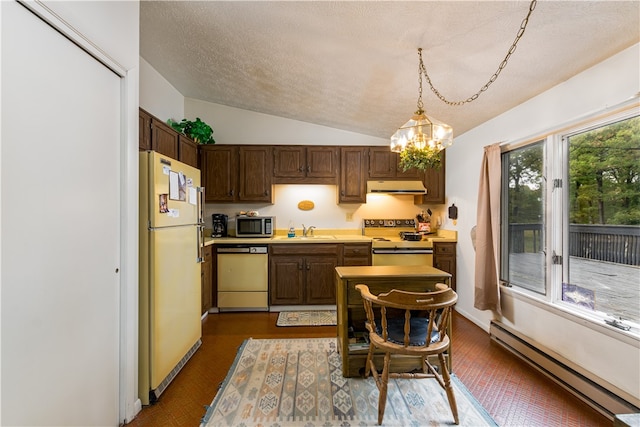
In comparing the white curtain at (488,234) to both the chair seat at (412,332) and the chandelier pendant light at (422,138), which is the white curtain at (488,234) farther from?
the chair seat at (412,332)

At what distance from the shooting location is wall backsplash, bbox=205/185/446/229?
4355 millimetres

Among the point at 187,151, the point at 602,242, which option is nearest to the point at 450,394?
the point at 602,242

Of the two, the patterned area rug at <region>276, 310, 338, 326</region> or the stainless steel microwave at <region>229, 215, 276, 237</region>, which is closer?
the patterned area rug at <region>276, 310, 338, 326</region>

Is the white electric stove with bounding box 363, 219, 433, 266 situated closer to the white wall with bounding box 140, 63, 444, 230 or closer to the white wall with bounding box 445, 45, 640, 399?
the white wall with bounding box 445, 45, 640, 399

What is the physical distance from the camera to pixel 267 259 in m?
3.75

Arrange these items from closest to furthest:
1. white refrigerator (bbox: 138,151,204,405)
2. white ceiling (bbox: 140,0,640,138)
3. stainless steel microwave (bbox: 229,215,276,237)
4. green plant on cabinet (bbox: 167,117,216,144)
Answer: white ceiling (bbox: 140,0,640,138) < white refrigerator (bbox: 138,151,204,405) < green plant on cabinet (bbox: 167,117,216,144) < stainless steel microwave (bbox: 229,215,276,237)

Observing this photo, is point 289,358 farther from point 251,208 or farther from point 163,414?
point 251,208

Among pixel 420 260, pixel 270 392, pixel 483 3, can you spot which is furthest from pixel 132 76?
pixel 420 260

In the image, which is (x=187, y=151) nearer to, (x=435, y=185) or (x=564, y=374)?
(x=435, y=185)

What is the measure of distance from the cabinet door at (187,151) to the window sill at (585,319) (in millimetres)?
4026

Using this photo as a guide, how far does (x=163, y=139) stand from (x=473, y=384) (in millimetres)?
3667

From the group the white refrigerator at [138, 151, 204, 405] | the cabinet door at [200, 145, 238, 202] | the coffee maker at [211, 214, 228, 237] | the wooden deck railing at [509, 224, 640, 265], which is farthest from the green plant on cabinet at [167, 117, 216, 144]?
the wooden deck railing at [509, 224, 640, 265]

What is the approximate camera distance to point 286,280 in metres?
3.76

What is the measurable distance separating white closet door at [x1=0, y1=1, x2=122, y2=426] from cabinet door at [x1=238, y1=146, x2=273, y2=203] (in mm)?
2257
